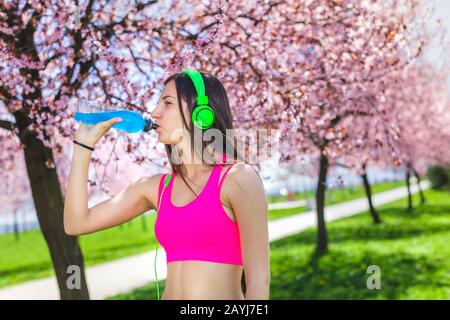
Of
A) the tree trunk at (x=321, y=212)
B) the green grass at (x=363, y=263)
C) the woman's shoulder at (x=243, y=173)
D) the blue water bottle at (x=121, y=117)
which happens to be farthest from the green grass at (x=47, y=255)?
the woman's shoulder at (x=243, y=173)

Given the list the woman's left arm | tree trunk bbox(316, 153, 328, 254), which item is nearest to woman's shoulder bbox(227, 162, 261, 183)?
the woman's left arm

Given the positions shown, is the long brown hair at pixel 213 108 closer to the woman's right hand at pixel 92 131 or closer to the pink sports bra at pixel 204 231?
the pink sports bra at pixel 204 231

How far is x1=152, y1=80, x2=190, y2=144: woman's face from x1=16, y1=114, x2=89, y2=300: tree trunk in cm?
544

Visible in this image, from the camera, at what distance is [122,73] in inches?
279

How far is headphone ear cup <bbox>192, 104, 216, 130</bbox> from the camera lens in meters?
2.60

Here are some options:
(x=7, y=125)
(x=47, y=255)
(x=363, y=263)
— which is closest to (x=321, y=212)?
(x=363, y=263)

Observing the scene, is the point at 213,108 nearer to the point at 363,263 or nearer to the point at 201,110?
the point at 201,110

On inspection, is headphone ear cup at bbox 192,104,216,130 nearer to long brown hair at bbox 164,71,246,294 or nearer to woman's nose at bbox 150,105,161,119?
long brown hair at bbox 164,71,246,294

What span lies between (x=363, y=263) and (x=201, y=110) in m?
12.5

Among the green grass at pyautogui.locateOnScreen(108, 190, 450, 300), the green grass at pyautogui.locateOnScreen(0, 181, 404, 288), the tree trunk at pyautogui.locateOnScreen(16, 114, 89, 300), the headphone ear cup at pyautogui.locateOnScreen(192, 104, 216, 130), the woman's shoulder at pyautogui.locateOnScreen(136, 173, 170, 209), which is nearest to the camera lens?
the headphone ear cup at pyautogui.locateOnScreen(192, 104, 216, 130)

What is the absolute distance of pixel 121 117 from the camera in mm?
2732

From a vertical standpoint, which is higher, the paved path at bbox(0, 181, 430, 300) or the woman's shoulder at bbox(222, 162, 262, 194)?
the woman's shoulder at bbox(222, 162, 262, 194)

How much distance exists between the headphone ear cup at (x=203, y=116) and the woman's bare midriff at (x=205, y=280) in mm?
610
